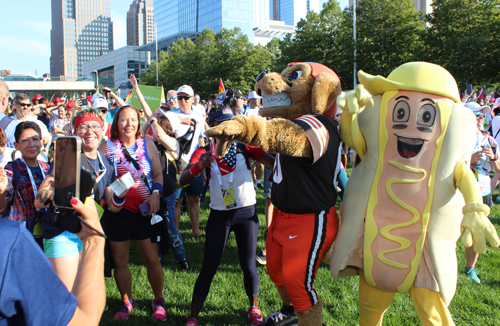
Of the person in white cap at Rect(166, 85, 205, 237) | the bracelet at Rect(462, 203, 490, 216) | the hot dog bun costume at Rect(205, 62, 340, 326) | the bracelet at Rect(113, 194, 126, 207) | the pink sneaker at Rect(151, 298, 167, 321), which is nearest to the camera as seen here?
the bracelet at Rect(462, 203, 490, 216)

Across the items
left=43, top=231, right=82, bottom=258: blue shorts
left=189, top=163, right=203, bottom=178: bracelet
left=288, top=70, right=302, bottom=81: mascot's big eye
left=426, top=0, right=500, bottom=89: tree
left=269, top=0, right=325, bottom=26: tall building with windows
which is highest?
left=269, top=0, right=325, bottom=26: tall building with windows

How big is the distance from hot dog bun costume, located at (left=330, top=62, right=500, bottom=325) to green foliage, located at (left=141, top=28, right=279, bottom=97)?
30.5 metres

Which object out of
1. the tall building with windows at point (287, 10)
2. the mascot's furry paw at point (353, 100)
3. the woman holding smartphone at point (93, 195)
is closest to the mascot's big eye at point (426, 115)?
the mascot's furry paw at point (353, 100)

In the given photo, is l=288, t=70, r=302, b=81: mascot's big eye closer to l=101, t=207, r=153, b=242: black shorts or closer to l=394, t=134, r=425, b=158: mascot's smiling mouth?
l=394, t=134, r=425, b=158: mascot's smiling mouth

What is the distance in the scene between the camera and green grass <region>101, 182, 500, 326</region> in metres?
3.40

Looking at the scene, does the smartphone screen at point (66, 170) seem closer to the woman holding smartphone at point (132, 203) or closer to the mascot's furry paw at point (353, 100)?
the mascot's furry paw at point (353, 100)

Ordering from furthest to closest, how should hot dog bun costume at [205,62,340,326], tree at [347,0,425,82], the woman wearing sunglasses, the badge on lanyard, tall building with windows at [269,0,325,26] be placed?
tall building with windows at [269,0,325,26] → tree at [347,0,425,82] → the woman wearing sunglasses → the badge on lanyard → hot dog bun costume at [205,62,340,326]

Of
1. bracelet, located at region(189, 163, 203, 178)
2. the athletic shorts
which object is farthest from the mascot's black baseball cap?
the athletic shorts

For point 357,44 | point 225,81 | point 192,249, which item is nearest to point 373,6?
point 357,44

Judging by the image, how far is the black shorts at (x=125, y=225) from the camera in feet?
11.0

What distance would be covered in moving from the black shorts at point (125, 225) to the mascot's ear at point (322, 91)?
1.95 meters

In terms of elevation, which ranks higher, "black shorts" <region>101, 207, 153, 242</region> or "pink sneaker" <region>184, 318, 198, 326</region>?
"black shorts" <region>101, 207, 153, 242</region>

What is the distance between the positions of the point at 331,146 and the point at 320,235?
597 mm

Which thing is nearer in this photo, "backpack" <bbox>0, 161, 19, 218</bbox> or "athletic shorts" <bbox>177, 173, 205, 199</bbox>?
"backpack" <bbox>0, 161, 19, 218</bbox>
